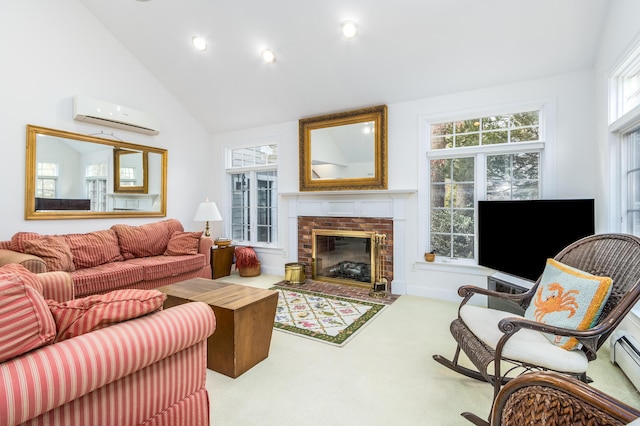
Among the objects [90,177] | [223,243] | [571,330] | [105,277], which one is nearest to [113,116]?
[90,177]

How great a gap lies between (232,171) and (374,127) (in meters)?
2.76

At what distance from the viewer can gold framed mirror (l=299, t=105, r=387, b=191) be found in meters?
4.20

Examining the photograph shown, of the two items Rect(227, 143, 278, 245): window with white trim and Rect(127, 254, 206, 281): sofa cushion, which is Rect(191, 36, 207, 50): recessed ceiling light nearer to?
Rect(227, 143, 278, 245): window with white trim

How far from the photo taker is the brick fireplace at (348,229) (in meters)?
4.18

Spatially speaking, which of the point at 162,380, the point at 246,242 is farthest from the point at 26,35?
the point at 162,380

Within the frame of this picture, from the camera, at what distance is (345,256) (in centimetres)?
469


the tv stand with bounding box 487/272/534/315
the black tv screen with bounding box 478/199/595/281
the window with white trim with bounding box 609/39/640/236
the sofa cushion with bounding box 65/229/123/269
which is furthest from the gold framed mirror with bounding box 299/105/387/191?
the sofa cushion with bounding box 65/229/123/269

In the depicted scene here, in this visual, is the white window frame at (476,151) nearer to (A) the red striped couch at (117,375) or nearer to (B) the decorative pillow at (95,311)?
(A) the red striped couch at (117,375)

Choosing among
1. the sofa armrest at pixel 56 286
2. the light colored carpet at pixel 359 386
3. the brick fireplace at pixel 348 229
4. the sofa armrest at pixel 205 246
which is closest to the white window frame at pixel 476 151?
the brick fireplace at pixel 348 229

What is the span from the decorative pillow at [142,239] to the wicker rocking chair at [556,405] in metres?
4.23

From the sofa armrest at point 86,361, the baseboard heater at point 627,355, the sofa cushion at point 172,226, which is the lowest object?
the baseboard heater at point 627,355

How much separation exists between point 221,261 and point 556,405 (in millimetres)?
4640

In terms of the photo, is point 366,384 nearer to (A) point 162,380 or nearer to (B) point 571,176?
(A) point 162,380

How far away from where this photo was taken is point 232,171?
18.5ft
